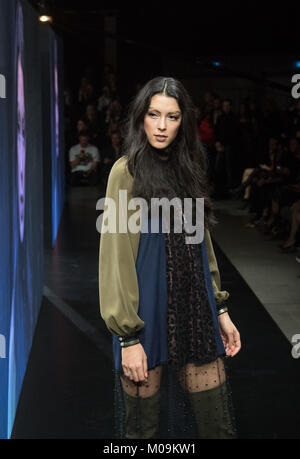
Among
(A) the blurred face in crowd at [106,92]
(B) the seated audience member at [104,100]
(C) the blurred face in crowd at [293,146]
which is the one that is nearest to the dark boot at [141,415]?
(C) the blurred face in crowd at [293,146]

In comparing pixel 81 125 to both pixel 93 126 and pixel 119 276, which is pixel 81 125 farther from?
pixel 119 276

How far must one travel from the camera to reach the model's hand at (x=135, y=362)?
6.59 ft

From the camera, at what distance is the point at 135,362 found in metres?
2.01

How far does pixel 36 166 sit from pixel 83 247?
276cm

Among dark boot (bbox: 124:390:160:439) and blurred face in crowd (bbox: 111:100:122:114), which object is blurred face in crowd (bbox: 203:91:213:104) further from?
dark boot (bbox: 124:390:160:439)

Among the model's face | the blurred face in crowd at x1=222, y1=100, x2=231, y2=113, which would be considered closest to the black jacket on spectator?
the blurred face in crowd at x1=222, y1=100, x2=231, y2=113

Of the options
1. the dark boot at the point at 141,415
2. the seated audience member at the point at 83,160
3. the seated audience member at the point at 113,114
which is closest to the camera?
the dark boot at the point at 141,415

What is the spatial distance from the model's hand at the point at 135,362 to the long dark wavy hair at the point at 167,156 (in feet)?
1.33

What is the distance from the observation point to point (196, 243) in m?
2.15

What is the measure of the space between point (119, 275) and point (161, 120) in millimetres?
438

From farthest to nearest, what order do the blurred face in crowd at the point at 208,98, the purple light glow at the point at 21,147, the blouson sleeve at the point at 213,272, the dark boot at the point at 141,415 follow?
the blurred face in crowd at the point at 208,98
the purple light glow at the point at 21,147
the blouson sleeve at the point at 213,272
the dark boot at the point at 141,415

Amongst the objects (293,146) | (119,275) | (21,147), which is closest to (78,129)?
(293,146)

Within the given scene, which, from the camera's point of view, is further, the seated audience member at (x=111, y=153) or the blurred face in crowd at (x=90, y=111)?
the blurred face in crowd at (x=90, y=111)

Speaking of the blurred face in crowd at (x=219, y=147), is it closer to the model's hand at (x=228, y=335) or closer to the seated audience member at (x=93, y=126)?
the seated audience member at (x=93, y=126)
